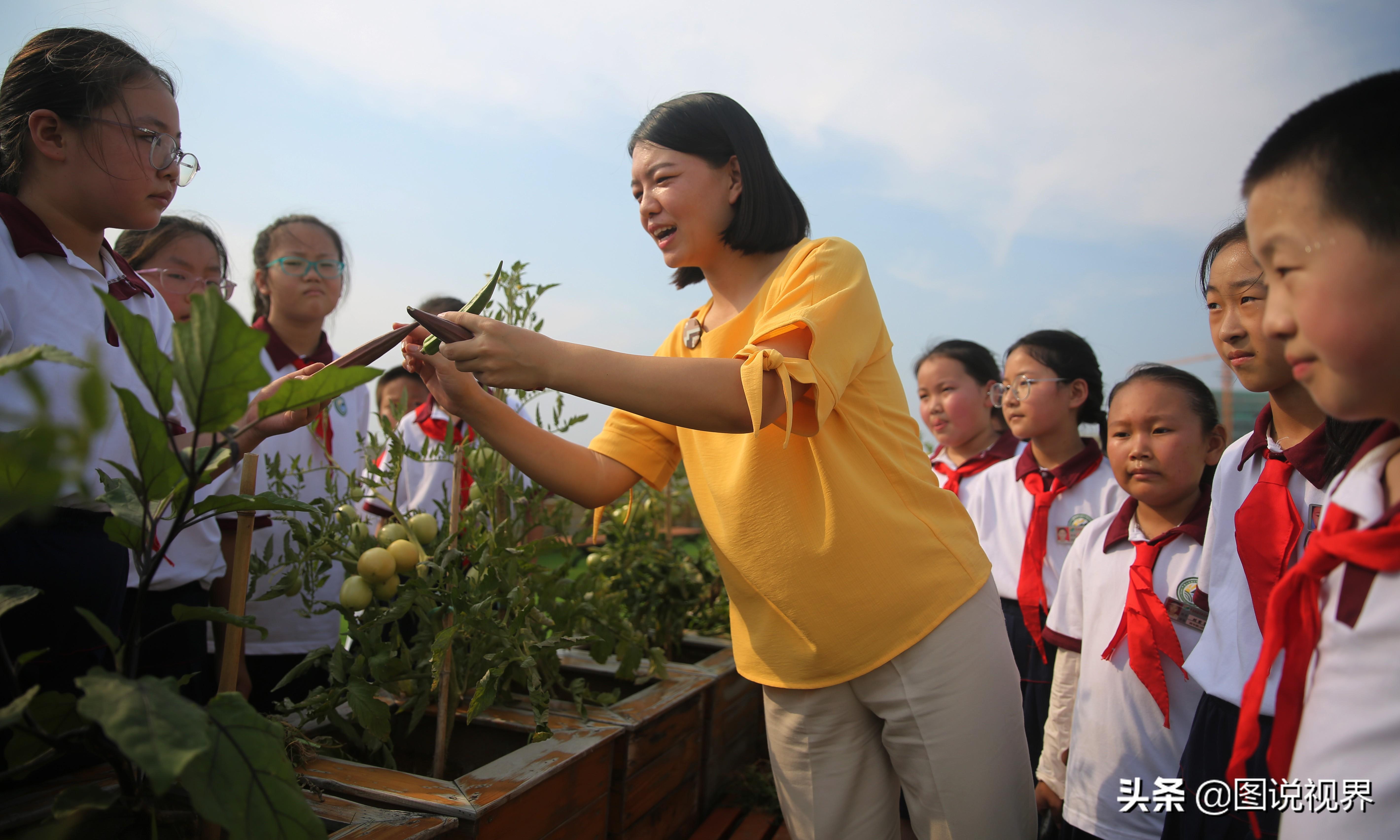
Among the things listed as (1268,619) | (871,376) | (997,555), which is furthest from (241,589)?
(997,555)

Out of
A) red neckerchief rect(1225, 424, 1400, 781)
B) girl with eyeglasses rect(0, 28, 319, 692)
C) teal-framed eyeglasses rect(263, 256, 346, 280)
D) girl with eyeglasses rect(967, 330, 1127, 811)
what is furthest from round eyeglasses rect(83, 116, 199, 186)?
girl with eyeglasses rect(967, 330, 1127, 811)

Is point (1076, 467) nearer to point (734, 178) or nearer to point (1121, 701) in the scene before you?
point (1121, 701)

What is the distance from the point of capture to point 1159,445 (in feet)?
6.91

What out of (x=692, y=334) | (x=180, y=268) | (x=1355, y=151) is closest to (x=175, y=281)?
(x=180, y=268)

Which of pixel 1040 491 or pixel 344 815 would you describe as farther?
pixel 1040 491

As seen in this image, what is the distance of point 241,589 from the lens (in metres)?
1.31

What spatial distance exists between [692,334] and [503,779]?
101 centimetres

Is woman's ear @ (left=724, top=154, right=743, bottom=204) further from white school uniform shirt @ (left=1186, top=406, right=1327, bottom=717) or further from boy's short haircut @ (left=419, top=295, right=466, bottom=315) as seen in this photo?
boy's short haircut @ (left=419, top=295, right=466, bottom=315)

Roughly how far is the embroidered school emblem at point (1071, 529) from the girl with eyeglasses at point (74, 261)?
8.10 feet

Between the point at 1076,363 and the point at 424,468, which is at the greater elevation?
the point at 1076,363

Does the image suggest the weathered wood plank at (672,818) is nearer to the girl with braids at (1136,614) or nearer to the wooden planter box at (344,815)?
the wooden planter box at (344,815)

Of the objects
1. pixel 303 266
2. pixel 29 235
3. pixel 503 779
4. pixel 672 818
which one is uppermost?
pixel 303 266

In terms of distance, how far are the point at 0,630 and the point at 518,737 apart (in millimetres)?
1029

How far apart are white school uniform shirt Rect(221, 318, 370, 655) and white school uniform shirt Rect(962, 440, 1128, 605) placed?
2.19m
